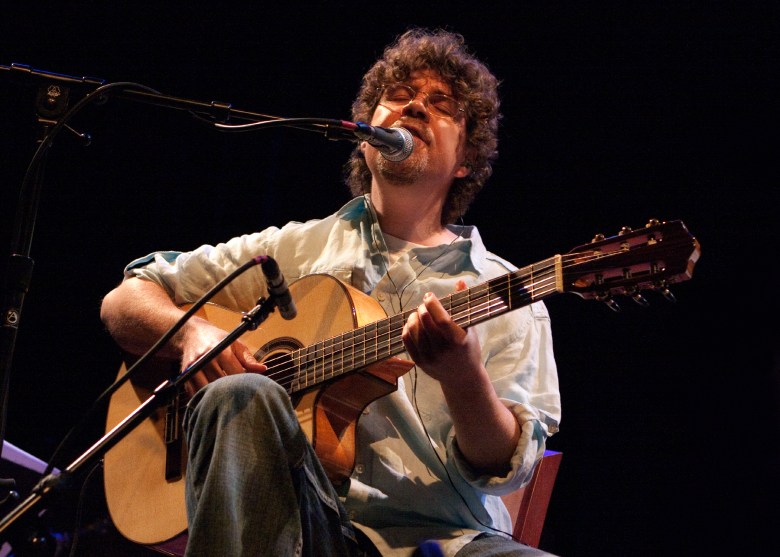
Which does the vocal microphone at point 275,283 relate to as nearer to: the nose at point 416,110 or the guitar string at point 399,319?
the guitar string at point 399,319

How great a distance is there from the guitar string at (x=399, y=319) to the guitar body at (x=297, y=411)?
0.06 meters

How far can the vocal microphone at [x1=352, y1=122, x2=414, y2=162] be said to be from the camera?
7.03ft

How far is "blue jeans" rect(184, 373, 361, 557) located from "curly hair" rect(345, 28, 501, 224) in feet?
6.16

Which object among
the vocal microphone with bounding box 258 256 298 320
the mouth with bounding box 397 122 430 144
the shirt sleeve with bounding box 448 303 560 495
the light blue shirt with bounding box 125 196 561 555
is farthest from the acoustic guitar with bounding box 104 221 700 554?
the mouth with bounding box 397 122 430 144

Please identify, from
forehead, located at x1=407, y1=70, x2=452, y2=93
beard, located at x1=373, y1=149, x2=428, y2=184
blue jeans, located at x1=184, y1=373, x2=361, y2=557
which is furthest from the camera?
forehead, located at x1=407, y1=70, x2=452, y2=93

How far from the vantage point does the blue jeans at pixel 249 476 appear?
4.91 ft

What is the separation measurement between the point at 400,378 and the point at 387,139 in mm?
834

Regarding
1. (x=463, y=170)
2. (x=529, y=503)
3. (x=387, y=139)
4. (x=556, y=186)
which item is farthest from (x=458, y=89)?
(x=529, y=503)

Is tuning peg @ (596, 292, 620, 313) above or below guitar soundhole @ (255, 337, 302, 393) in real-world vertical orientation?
above

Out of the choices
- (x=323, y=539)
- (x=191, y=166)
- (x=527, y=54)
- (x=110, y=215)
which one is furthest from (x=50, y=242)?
(x=323, y=539)

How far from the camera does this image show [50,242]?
413 centimetres

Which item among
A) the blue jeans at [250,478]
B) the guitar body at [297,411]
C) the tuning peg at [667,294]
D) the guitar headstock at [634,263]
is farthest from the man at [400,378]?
the tuning peg at [667,294]

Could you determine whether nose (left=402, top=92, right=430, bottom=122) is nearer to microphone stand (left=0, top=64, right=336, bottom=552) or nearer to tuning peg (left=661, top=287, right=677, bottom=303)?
microphone stand (left=0, top=64, right=336, bottom=552)

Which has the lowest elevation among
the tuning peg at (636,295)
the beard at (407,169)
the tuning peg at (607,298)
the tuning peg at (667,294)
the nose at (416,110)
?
the tuning peg at (607,298)
